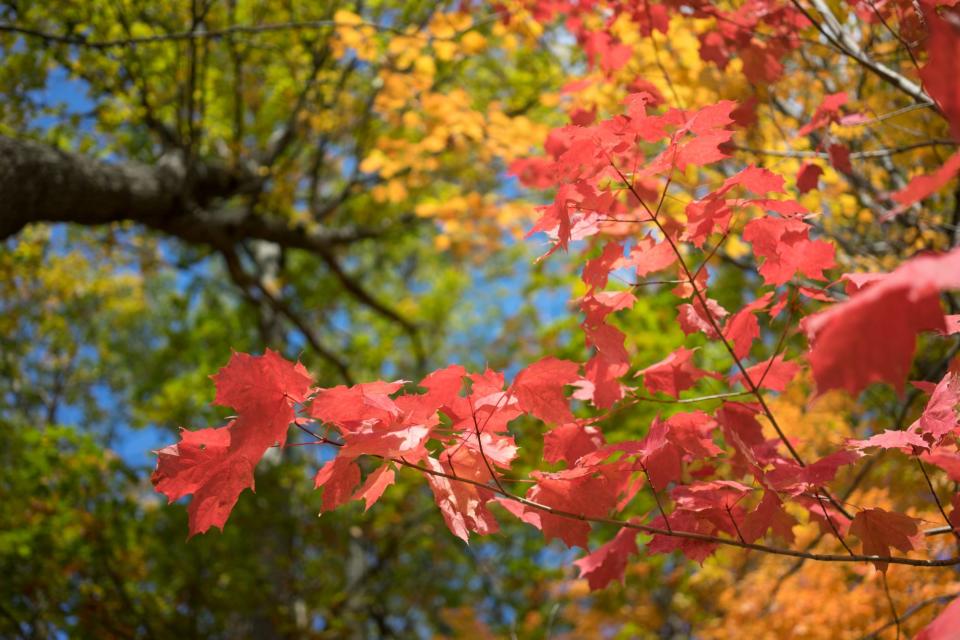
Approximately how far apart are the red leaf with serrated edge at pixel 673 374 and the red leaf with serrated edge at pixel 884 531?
1.34ft

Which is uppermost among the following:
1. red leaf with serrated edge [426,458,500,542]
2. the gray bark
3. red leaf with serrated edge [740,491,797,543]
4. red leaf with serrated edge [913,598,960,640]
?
the gray bark

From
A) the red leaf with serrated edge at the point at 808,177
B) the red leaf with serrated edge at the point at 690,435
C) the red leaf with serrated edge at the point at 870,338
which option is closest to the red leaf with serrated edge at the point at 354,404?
the red leaf with serrated edge at the point at 690,435

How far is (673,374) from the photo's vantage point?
60.7 inches

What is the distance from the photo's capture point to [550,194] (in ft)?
21.2

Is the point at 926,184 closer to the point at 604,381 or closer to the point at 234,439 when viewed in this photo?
the point at 604,381

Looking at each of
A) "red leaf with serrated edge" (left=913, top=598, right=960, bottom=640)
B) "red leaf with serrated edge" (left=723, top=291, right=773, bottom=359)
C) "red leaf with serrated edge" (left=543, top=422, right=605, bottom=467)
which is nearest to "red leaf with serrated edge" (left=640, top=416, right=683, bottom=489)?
"red leaf with serrated edge" (left=543, top=422, right=605, bottom=467)

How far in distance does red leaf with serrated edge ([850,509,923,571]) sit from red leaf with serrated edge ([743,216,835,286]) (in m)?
0.48

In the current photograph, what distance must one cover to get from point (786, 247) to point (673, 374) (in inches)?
13.8

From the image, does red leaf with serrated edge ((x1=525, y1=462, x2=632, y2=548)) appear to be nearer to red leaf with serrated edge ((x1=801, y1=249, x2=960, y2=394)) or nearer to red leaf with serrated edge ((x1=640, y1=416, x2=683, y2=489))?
red leaf with serrated edge ((x1=640, y1=416, x2=683, y2=489))

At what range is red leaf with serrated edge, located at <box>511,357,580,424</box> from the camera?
1.27 metres

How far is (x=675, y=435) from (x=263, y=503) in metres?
3.98

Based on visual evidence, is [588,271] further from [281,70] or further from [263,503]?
[281,70]

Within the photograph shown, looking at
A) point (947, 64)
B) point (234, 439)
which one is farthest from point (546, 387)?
point (947, 64)

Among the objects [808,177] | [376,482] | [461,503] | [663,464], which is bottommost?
[663,464]
